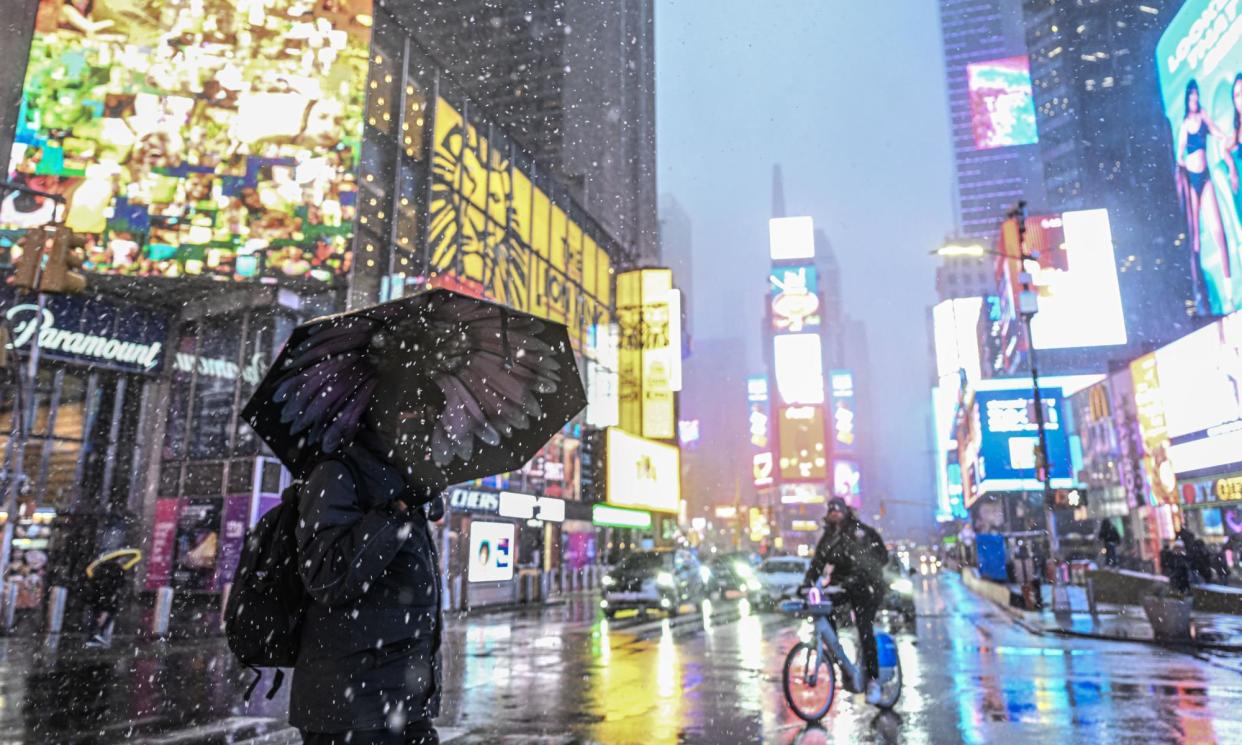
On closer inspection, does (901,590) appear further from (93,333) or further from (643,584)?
(93,333)

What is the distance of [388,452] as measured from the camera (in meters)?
3.09

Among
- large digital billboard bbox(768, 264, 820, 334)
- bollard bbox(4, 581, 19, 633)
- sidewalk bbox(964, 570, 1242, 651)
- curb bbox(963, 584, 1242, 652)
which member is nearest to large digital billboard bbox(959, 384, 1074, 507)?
sidewalk bbox(964, 570, 1242, 651)

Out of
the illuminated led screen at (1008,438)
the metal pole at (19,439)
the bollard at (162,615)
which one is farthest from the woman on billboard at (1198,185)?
the metal pole at (19,439)

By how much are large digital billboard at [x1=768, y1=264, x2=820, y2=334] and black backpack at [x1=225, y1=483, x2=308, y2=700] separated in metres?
128

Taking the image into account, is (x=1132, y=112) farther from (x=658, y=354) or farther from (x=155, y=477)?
(x=155, y=477)

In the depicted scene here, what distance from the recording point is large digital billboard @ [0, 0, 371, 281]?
73.8ft

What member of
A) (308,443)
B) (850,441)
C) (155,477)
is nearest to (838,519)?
(308,443)

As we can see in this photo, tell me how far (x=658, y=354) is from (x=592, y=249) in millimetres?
7330

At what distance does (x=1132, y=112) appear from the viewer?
288 feet

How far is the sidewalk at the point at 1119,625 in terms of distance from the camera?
45.5 ft

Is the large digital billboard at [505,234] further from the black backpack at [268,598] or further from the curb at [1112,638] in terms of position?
the black backpack at [268,598]

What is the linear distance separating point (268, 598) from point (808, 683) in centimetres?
600

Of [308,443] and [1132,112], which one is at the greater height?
[1132,112]

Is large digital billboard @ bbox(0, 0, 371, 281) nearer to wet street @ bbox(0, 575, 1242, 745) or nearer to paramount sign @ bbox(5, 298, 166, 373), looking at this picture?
paramount sign @ bbox(5, 298, 166, 373)
